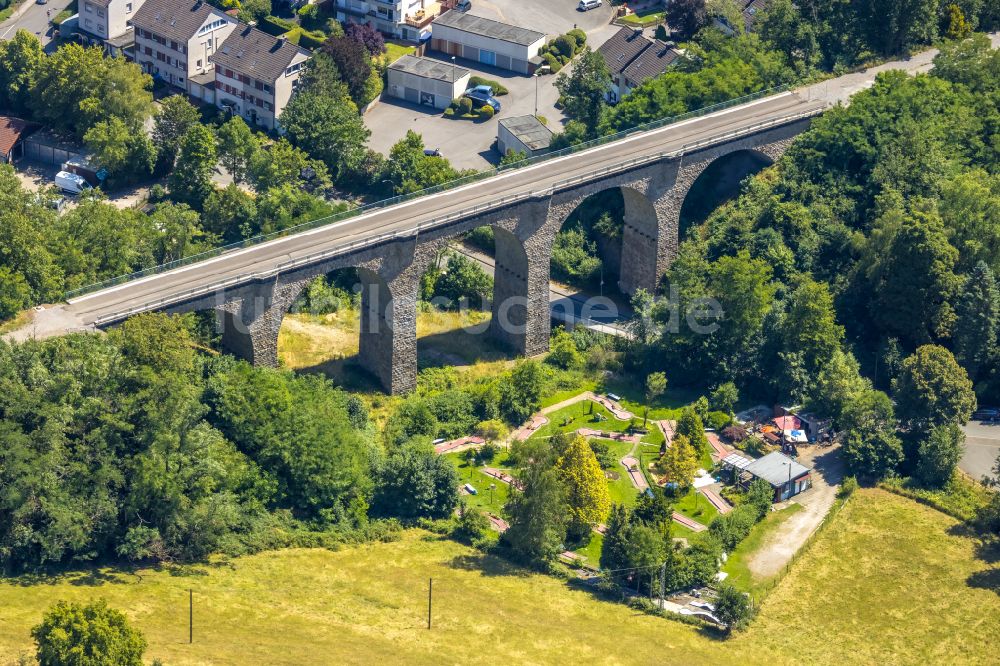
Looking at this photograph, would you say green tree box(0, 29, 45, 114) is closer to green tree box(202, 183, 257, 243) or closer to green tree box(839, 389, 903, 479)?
green tree box(202, 183, 257, 243)

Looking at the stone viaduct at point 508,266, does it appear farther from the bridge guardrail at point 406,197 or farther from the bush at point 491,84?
the bush at point 491,84

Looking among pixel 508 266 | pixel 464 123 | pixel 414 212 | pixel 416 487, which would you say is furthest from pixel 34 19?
pixel 416 487

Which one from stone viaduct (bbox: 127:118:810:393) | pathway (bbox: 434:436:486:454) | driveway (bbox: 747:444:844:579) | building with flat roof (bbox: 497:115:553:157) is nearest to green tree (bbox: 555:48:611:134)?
building with flat roof (bbox: 497:115:553:157)

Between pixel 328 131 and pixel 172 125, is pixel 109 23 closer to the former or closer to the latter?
pixel 172 125

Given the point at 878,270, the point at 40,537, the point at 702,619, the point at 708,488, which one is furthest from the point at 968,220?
the point at 40,537

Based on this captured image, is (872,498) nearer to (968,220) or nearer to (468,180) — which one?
(968,220)

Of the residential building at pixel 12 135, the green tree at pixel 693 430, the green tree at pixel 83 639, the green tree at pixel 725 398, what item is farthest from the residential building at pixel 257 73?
the green tree at pixel 83 639
